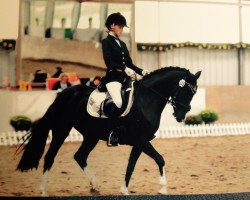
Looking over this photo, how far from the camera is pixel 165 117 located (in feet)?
11.6

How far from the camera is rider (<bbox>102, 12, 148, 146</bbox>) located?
3.29m

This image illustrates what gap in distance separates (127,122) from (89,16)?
124 centimetres

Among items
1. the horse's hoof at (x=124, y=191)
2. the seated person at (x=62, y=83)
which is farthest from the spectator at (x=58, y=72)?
the horse's hoof at (x=124, y=191)

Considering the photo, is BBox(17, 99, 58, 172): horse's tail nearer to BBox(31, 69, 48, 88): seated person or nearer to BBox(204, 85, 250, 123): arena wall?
BBox(31, 69, 48, 88): seated person

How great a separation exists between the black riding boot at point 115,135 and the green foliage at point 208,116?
0.91 metres

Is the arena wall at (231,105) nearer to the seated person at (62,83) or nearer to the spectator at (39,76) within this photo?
the seated person at (62,83)

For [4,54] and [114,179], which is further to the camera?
[4,54]

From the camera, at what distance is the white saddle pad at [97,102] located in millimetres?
3301

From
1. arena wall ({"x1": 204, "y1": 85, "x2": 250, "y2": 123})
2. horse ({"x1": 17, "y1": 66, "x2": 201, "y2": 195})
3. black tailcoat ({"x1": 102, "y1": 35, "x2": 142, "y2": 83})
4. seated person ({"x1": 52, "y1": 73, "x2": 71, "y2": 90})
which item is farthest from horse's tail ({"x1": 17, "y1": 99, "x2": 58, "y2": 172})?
arena wall ({"x1": 204, "y1": 85, "x2": 250, "y2": 123})

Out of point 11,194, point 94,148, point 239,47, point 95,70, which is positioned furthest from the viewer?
point 239,47

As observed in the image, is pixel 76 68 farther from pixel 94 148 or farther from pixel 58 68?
pixel 94 148

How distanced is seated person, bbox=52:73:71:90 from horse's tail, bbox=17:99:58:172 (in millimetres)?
364

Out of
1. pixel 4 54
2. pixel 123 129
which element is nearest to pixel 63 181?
pixel 123 129

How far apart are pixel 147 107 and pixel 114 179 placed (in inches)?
28.6
